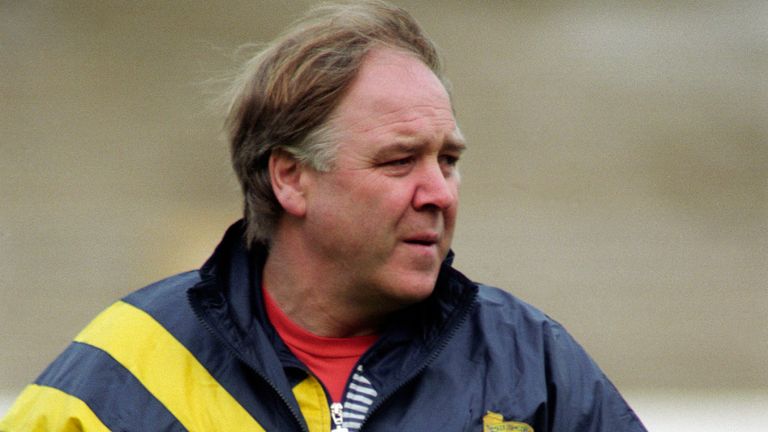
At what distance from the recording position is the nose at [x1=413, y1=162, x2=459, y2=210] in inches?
98.7

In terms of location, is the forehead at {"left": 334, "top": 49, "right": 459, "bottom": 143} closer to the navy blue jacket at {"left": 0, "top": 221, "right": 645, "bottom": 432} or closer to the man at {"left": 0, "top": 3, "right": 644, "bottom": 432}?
the man at {"left": 0, "top": 3, "right": 644, "bottom": 432}

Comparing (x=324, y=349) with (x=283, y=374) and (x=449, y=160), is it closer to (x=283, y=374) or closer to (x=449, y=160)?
(x=283, y=374)

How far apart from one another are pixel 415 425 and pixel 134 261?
2.46 m

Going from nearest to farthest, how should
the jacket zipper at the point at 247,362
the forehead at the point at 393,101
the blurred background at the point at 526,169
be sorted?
1. the jacket zipper at the point at 247,362
2. the forehead at the point at 393,101
3. the blurred background at the point at 526,169

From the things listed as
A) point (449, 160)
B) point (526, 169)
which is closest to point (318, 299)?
point (449, 160)

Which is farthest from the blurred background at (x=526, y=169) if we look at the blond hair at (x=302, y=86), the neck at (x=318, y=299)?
the neck at (x=318, y=299)

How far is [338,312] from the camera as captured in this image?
2617mm

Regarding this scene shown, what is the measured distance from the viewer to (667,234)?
4992 mm

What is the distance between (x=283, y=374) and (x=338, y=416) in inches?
4.9

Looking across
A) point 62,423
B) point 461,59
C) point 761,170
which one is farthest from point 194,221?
point 62,423

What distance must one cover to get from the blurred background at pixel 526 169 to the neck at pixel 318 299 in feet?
6.42

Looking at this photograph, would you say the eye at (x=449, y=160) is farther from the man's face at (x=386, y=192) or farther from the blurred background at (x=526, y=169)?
the blurred background at (x=526, y=169)

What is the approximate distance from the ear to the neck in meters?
0.08

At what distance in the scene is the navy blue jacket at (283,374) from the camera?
2.46 meters
